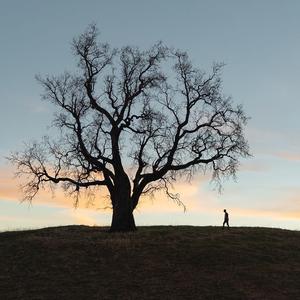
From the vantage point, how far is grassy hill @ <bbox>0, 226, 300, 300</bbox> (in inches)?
1121

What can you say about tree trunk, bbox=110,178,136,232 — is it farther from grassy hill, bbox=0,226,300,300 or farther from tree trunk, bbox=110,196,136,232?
grassy hill, bbox=0,226,300,300

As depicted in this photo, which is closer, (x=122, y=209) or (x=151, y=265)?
(x=151, y=265)

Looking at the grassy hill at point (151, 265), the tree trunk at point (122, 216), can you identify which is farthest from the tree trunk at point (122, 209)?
the grassy hill at point (151, 265)

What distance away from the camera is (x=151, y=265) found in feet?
108

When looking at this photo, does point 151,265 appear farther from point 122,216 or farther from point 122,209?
point 122,209

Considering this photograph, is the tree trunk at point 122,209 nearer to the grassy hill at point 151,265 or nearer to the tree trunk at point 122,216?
the tree trunk at point 122,216

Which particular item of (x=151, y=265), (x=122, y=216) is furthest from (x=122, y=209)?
(x=151, y=265)

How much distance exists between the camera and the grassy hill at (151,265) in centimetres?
2847

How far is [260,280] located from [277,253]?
658 cm

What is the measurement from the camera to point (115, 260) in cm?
3412

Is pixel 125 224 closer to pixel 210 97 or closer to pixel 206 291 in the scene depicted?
pixel 210 97

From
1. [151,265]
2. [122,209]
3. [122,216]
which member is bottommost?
[151,265]

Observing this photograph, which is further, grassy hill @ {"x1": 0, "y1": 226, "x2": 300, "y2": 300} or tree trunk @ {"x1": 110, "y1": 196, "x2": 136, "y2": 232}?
tree trunk @ {"x1": 110, "y1": 196, "x2": 136, "y2": 232}

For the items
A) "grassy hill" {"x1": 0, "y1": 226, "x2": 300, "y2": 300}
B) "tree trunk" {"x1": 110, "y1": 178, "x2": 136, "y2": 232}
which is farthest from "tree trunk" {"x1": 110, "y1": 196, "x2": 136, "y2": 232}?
"grassy hill" {"x1": 0, "y1": 226, "x2": 300, "y2": 300}
